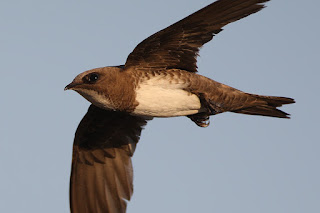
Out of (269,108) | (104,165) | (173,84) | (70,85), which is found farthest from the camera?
(104,165)

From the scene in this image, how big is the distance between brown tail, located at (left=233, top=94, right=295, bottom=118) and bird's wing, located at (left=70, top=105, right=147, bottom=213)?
2058mm

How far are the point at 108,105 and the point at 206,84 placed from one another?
166cm

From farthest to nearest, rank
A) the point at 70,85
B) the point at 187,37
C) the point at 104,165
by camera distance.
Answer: the point at 104,165, the point at 187,37, the point at 70,85

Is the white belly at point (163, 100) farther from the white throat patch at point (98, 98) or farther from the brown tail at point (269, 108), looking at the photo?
the brown tail at point (269, 108)

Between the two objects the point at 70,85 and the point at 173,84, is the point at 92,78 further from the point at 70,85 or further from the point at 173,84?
the point at 173,84

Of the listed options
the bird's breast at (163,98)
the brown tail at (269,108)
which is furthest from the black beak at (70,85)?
the brown tail at (269,108)

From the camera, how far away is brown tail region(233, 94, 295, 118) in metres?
10.1

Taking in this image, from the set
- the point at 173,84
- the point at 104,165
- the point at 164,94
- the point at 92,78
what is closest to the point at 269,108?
the point at 173,84

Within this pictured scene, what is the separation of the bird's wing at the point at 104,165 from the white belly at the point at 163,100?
161 cm

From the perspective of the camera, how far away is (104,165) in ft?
37.9

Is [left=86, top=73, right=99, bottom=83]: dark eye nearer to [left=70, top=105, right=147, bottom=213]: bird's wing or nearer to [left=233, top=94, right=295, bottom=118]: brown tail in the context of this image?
[left=70, top=105, right=147, bottom=213]: bird's wing

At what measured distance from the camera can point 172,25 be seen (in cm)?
920

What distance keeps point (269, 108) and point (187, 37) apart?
1.94 m

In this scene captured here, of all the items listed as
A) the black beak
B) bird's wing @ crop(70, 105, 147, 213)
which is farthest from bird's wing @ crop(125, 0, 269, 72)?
bird's wing @ crop(70, 105, 147, 213)
